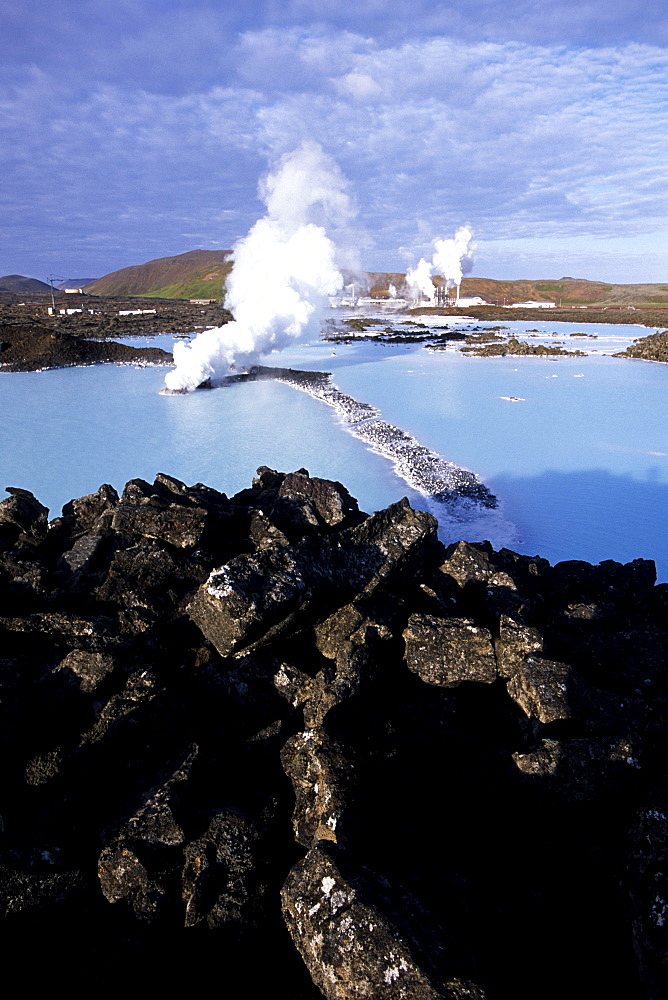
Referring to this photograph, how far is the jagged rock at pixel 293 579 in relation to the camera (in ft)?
13.1

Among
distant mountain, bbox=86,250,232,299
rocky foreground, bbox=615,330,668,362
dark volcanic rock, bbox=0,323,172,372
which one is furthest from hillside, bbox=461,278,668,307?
dark volcanic rock, bbox=0,323,172,372

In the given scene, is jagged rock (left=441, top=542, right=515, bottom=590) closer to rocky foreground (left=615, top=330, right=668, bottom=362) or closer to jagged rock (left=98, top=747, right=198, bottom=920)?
jagged rock (left=98, top=747, right=198, bottom=920)

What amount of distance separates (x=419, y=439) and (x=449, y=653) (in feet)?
40.2

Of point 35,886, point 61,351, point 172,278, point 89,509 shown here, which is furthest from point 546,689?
point 172,278

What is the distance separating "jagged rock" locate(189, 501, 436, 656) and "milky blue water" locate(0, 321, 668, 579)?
4848 mm

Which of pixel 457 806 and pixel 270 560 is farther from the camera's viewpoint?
pixel 270 560

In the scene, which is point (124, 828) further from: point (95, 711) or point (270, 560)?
point (270, 560)

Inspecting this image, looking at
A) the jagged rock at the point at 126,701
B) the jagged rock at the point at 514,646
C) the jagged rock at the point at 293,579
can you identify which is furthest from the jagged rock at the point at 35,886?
the jagged rock at the point at 514,646

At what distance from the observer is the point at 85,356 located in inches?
1288

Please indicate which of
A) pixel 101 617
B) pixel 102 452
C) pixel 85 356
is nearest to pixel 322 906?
pixel 101 617

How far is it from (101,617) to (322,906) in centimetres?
293

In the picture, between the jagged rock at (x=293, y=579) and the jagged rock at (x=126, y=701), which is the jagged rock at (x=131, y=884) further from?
the jagged rock at (x=293, y=579)

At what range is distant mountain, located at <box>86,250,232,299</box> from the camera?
123 metres

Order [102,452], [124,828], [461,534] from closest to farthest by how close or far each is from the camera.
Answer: [124,828] < [461,534] < [102,452]
